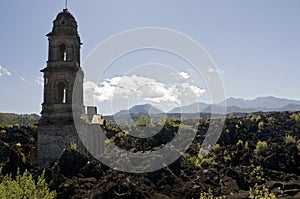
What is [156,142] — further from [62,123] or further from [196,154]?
[62,123]

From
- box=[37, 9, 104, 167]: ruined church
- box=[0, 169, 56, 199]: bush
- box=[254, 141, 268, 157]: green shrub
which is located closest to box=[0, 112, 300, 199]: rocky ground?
box=[254, 141, 268, 157]: green shrub

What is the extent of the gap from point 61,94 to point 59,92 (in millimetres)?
251

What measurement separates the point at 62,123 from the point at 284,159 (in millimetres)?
22541

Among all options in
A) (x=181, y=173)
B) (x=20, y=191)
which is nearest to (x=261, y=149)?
(x=181, y=173)

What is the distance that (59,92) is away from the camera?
3072 cm

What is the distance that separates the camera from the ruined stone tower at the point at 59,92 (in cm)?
2909

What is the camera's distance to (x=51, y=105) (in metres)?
29.6

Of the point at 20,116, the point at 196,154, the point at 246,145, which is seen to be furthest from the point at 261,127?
the point at 20,116

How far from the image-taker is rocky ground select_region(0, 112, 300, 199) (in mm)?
24953

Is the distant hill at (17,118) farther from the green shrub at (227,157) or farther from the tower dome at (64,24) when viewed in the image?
the tower dome at (64,24)

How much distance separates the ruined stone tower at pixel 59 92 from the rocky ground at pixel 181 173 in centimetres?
113

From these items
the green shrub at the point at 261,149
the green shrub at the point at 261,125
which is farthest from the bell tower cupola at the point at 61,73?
the green shrub at the point at 261,125

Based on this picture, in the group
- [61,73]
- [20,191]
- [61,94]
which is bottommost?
[20,191]

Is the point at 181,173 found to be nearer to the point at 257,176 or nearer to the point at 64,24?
the point at 257,176
